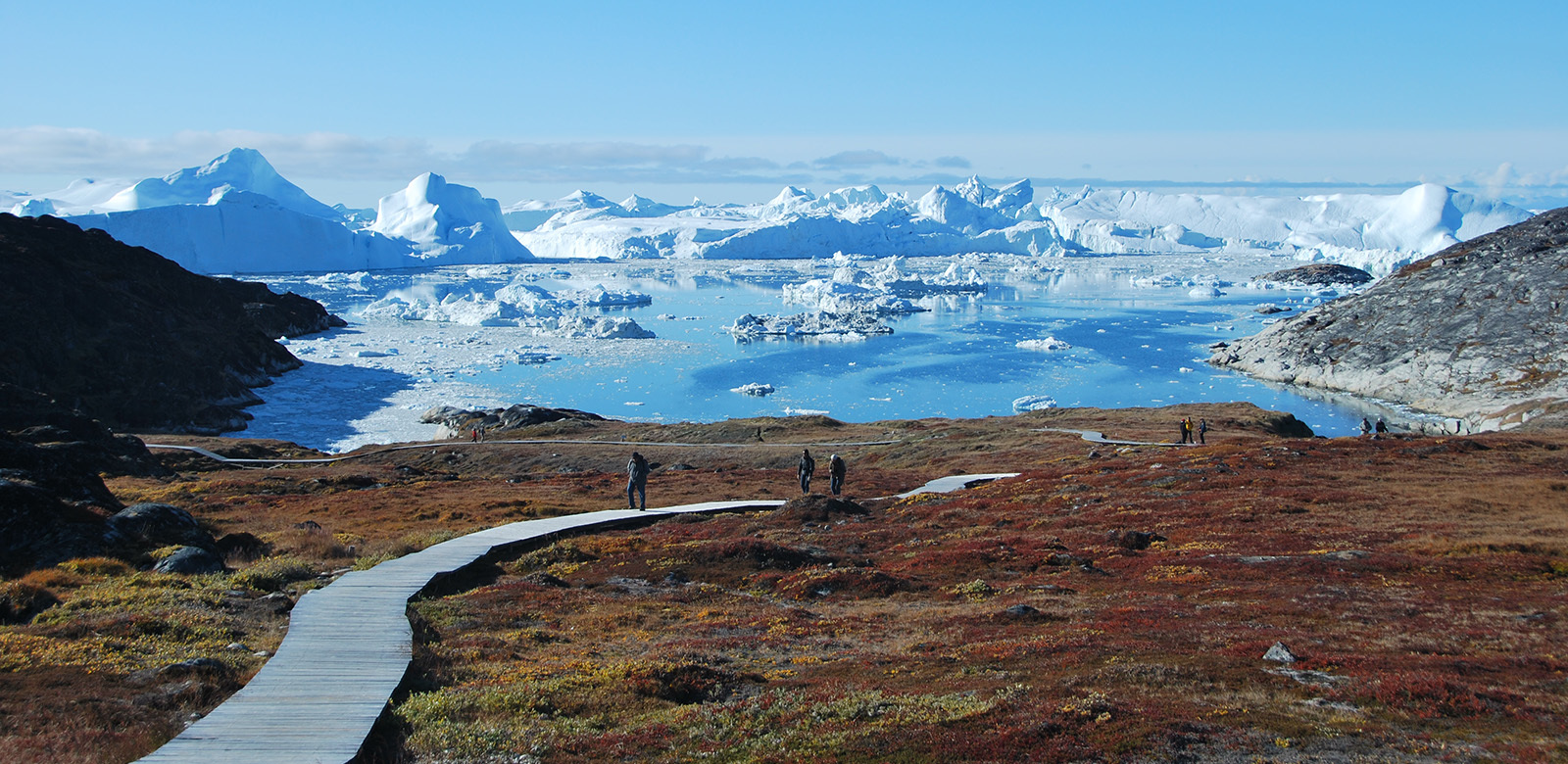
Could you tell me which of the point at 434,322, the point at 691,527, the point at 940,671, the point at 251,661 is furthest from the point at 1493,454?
the point at 434,322

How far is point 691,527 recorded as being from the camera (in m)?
23.2

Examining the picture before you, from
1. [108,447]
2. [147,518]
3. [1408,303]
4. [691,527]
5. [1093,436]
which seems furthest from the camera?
[1408,303]

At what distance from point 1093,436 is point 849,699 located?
119 ft

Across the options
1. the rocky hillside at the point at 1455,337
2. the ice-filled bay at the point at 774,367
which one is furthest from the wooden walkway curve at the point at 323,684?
the rocky hillside at the point at 1455,337

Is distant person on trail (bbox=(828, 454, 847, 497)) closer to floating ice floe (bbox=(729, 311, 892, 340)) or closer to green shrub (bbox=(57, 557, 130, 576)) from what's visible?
green shrub (bbox=(57, 557, 130, 576))

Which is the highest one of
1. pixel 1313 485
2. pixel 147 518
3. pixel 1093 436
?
pixel 147 518

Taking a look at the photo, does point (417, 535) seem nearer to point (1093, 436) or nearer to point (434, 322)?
point (1093, 436)

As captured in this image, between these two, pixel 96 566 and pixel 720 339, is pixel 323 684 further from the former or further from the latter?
pixel 720 339

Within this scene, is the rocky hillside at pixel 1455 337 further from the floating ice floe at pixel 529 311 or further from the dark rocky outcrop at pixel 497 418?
the floating ice floe at pixel 529 311

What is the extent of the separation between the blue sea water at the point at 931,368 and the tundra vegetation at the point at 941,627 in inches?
1557

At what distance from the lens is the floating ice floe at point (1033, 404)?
6481 centimetres

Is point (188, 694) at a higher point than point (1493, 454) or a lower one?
higher

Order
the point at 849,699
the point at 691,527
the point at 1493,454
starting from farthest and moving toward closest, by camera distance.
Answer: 1. the point at 1493,454
2. the point at 691,527
3. the point at 849,699

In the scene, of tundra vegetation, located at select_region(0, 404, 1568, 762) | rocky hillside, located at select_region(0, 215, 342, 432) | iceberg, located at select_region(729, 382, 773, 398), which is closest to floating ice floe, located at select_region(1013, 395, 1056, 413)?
iceberg, located at select_region(729, 382, 773, 398)
